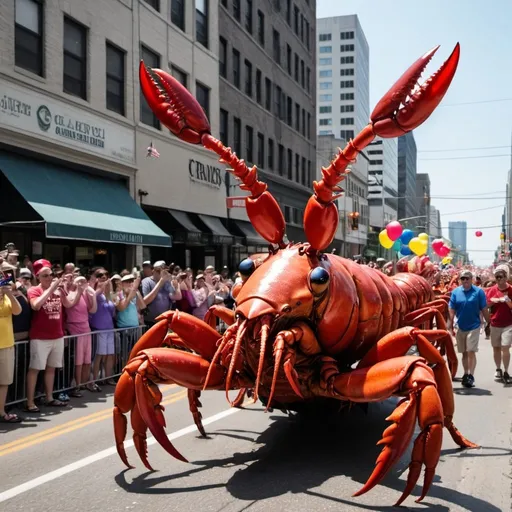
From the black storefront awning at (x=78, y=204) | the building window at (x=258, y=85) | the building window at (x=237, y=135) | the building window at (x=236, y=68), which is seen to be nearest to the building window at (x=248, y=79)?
the building window at (x=258, y=85)

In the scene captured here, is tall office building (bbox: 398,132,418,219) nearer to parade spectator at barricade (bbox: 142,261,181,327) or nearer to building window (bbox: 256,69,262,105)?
building window (bbox: 256,69,262,105)

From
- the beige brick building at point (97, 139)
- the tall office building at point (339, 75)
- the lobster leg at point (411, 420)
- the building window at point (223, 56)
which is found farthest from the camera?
the tall office building at point (339, 75)

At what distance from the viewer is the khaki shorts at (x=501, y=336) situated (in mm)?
10016

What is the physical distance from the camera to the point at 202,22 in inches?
Answer: 973

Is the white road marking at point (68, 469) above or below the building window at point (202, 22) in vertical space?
below

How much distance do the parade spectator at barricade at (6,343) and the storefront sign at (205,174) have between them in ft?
51.5

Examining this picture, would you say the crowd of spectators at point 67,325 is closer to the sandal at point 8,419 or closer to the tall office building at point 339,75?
the sandal at point 8,419

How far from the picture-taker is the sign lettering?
2309 cm

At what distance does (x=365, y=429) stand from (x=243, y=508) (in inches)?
104

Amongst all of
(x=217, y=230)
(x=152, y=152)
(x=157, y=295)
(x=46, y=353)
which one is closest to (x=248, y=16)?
(x=217, y=230)

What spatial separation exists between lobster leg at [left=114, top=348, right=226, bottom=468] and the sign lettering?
18.5 m

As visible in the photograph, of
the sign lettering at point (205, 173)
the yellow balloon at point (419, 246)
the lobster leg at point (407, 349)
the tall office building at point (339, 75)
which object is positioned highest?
the tall office building at point (339, 75)

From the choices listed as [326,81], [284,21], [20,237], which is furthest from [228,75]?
[326,81]

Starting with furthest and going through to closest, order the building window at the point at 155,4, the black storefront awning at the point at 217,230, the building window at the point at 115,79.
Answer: the black storefront awning at the point at 217,230, the building window at the point at 155,4, the building window at the point at 115,79
